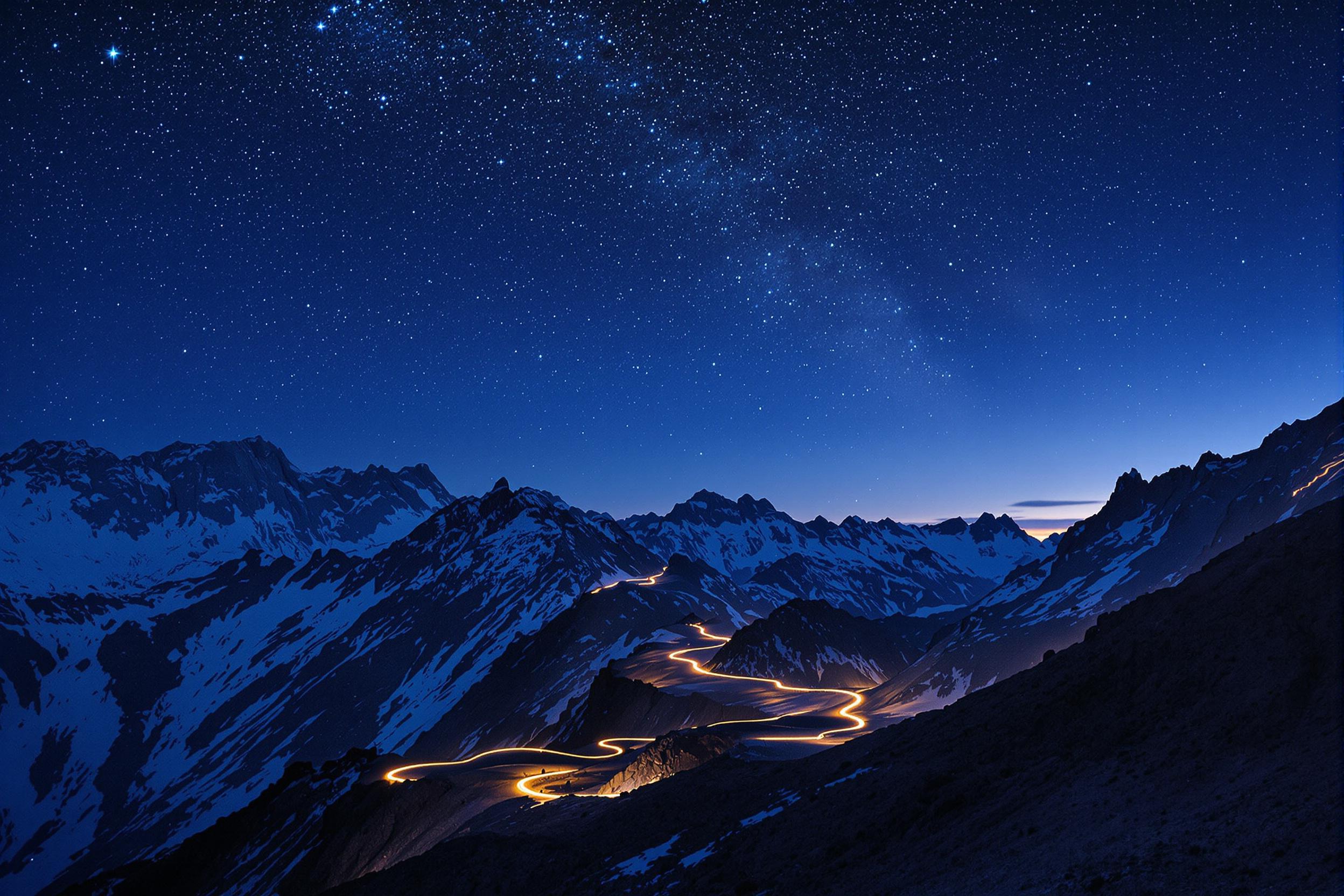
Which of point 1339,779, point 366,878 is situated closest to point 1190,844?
point 1339,779

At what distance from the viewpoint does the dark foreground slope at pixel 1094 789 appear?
1552cm

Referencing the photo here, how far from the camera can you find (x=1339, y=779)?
15.3 metres

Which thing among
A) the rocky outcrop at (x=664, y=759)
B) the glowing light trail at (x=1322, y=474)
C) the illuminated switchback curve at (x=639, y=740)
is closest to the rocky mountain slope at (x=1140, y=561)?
the glowing light trail at (x=1322, y=474)

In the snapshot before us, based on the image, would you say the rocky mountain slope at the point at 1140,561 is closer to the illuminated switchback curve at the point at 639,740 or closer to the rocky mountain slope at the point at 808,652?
the illuminated switchback curve at the point at 639,740

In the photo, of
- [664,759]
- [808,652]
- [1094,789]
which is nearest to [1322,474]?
[808,652]

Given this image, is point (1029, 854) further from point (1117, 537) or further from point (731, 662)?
point (1117, 537)

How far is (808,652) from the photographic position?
563 ft

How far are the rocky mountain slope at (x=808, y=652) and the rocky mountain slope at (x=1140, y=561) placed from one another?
16.3 m

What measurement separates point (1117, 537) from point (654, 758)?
189 meters

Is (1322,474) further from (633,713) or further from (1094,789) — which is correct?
(1094,789)

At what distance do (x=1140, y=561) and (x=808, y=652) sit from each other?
80.8 meters

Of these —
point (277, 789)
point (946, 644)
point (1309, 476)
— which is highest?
point (277, 789)

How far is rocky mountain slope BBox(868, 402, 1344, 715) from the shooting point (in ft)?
454

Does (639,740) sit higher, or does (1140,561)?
(639,740)
